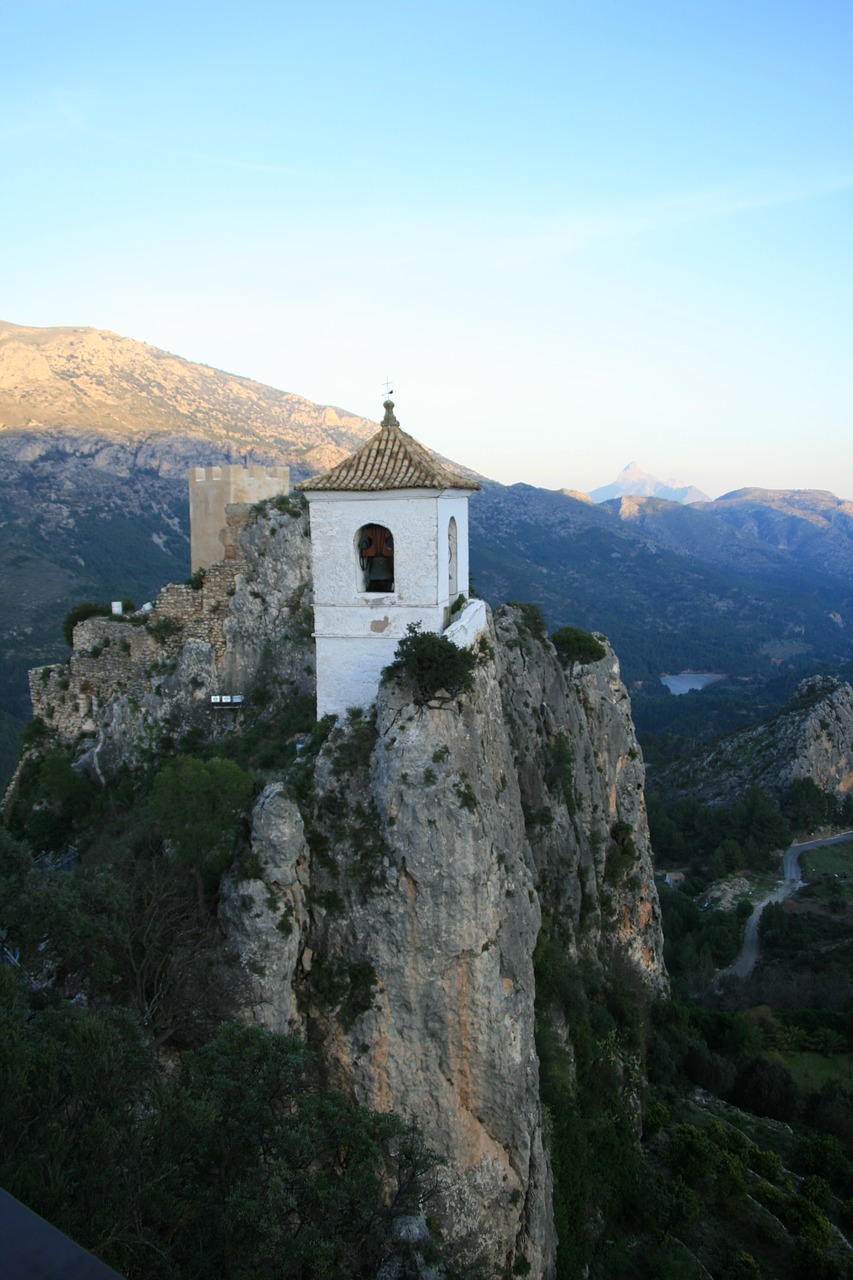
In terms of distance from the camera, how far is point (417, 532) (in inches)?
763

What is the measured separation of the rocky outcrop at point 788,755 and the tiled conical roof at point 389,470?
7826 centimetres

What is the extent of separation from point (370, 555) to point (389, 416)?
3452mm

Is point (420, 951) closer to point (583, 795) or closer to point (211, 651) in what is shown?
point (211, 651)

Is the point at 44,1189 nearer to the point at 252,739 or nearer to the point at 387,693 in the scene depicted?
the point at 387,693

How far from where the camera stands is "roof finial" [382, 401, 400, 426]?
68.5 feet

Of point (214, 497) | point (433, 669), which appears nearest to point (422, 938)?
point (433, 669)

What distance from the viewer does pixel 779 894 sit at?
232ft

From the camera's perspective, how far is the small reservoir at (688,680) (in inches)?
7259

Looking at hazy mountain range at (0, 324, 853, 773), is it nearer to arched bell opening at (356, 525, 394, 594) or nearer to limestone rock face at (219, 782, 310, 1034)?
arched bell opening at (356, 525, 394, 594)

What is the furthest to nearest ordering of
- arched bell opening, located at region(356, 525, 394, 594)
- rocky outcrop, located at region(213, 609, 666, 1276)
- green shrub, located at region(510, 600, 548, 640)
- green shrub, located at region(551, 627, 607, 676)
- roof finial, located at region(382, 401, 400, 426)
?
green shrub, located at region(551, 627, 607, 676), green shrub, located at region(510, 600, 548, 640), roof finial, located at region(382, 401, 400, 426), arched bell opening, located at region(356, 525, 394, 594), rocky outcrop, located at region(213, 609, 666, 1276)

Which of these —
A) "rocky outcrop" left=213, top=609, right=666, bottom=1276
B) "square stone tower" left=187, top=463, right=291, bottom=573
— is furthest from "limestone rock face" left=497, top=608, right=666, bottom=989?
"square stone tower" left=187, top=463, right=291, bottom=573

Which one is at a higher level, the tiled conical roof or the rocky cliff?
the tiled conical roof

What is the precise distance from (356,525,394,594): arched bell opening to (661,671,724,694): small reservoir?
546 ft

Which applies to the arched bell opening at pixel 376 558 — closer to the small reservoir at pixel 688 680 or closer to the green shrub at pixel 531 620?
the green shrub at pixel 531 620
